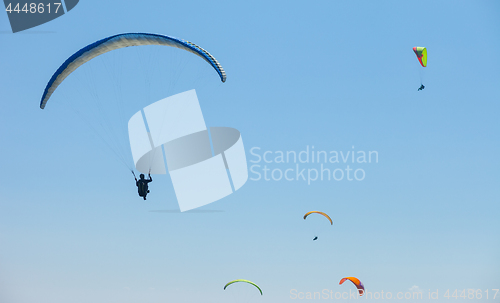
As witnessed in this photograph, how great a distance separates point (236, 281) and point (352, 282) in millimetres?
7052

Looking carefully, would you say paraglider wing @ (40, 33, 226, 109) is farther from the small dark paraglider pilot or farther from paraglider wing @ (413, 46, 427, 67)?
paraglider wing @ (413, 46, 427, 67)

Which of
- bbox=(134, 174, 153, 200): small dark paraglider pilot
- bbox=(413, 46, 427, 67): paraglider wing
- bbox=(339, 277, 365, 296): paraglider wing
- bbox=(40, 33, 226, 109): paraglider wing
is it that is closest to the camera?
bbox=(40, 33, 226, 109): paraglider wing

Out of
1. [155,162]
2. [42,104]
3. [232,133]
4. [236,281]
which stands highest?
[232,133]

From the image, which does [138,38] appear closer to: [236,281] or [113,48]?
[113,48]

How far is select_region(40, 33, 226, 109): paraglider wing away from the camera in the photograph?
26281 mm

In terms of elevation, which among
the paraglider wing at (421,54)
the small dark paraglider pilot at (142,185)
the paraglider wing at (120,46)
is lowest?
the small dark paraglider pilot at (142,185)

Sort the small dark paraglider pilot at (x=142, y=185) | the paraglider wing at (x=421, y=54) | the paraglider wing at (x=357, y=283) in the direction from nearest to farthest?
the small dark paraglider pilot at (x=142, y=185) → the paraglider wing at (x=357, y=283) → the paraglider wing at (x=421, y=54)

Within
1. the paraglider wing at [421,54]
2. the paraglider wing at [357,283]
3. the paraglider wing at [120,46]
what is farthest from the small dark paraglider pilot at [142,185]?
the paraglider wing at [421,54]

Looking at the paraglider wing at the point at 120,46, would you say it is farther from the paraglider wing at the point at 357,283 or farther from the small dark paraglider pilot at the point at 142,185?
the paraglider wing at the point at 357,283

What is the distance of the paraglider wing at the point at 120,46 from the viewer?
86.2ft

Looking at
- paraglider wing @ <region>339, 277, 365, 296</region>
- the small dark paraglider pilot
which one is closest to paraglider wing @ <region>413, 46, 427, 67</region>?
paraglider wing @ <region>339, 277, 365, 296</region>

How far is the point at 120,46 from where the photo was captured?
1071 inches

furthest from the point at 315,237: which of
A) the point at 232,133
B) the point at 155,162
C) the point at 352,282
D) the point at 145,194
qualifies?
the point at 145,194

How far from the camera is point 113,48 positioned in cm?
2733
